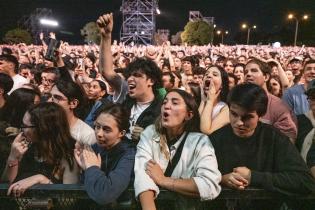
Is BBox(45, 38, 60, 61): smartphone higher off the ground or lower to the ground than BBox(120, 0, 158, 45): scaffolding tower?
lower

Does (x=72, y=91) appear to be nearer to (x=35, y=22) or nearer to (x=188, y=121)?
(x=188, y=121)

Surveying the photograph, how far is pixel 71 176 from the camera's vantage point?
3.26 meters

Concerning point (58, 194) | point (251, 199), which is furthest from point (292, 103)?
point (58, 194)

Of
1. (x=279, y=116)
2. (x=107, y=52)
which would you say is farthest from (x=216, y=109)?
(x=107, y=52)

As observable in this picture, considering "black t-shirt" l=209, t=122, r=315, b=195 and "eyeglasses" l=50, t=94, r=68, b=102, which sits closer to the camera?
"black t-shirt" l=209, t=122, r=315, b=195

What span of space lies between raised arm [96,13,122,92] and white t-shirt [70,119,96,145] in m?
0.76

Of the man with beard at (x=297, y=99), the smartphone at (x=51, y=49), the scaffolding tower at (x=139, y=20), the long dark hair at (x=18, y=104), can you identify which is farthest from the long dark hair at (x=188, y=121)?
the scaffolding tower at (x=139, y=20)

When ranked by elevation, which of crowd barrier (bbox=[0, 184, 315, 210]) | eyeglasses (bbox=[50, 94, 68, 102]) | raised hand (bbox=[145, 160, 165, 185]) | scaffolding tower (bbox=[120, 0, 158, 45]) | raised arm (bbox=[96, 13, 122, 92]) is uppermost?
scaffolding tower (bbox=[120, 0, 158, 45])

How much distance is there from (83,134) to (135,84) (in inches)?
32.3

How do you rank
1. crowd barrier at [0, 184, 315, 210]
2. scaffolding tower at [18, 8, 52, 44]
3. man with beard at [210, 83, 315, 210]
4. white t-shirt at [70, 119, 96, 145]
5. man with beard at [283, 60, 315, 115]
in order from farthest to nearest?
scaffolding tower at [18, 8, 52, 44] → man with beard at [283, 60, 315, 115] → white t-shirt at [70, 119, 96, 145] → man with beard at [210, 83, 315, 210] → crowd barrier at [0, 184, 315, 210]

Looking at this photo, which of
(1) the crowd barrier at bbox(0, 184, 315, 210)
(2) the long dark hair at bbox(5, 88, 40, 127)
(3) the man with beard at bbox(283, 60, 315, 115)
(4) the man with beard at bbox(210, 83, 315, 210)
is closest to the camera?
(1) the crowd barrier at bbox(0, 184, 315, 210)

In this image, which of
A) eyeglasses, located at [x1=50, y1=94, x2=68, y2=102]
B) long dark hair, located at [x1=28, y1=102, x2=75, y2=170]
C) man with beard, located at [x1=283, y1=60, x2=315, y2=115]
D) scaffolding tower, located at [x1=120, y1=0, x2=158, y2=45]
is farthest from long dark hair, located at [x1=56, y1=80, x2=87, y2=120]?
scaffolding tower, located at [x1=120, y1=0, x2=158, y2=45]

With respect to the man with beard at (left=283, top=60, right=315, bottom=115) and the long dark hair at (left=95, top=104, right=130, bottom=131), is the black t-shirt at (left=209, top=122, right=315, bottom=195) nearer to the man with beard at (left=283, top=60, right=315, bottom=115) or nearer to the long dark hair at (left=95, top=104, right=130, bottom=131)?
the long dark hair at (left=95, top=104, right=130, bottom=131)

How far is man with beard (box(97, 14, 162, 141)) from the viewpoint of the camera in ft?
14.0
